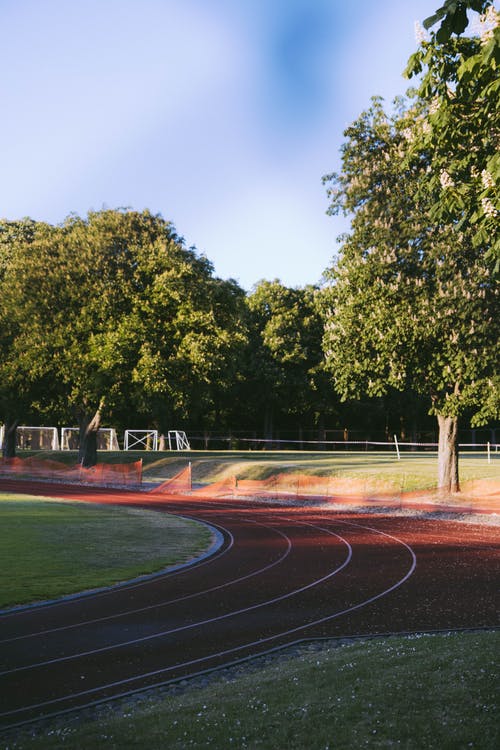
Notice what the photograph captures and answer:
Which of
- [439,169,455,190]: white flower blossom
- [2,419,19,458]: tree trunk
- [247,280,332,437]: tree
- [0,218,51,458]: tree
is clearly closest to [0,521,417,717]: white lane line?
[439,169,455,190]: white flower blossom

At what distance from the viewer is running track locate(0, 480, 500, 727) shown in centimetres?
832

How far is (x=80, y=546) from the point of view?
1783cm

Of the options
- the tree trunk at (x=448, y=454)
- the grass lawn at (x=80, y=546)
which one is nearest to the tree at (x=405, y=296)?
the tree trunk at (x=448, y=454)

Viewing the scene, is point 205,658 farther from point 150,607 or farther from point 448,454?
point 448,454

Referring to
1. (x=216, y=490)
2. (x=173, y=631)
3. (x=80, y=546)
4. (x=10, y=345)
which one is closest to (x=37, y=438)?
(x=10, y=345)

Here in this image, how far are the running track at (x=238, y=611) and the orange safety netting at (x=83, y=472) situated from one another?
2036 centimetres

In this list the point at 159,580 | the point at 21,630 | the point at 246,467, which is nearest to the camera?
the point at 21,630

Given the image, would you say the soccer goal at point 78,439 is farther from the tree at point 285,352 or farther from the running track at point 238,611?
the running track at point 238,611

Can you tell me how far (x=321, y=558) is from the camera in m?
16.6

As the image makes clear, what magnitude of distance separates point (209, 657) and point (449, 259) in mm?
19524

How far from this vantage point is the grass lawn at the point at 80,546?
44.6ft

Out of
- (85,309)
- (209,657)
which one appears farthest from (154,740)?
(85,309)

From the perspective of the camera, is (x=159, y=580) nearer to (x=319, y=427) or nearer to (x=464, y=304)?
(x=464, y=304)

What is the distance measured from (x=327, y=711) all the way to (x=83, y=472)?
36494 mm
